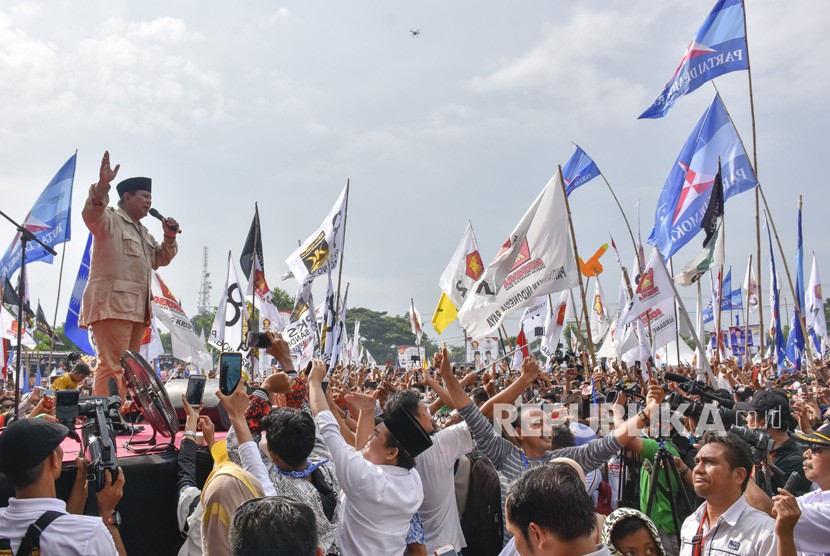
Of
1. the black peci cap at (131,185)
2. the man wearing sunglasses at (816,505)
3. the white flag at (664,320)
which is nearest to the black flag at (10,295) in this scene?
the black peci cap at (131,185)

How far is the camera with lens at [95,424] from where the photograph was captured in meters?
2.93

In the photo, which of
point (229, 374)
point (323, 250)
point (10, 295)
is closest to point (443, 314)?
point (323, 250)

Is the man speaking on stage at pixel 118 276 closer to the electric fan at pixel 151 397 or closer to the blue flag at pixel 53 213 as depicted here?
the electric fan at pixel 151 397

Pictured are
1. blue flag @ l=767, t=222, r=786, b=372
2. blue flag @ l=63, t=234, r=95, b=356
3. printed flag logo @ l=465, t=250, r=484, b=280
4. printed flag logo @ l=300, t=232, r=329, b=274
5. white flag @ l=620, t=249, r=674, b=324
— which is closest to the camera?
blue flag @ l=63, t=234, r=95, b=356

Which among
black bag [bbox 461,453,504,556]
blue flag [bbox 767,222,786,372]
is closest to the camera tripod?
black bag [bbox 461,453,504,556]

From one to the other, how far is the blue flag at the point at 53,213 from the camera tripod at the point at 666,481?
33.4 feet

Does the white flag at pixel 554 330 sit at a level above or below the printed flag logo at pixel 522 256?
below

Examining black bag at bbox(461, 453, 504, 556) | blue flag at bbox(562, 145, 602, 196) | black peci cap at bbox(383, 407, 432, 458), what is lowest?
black bag at bbox(461, 453, 504, 556)

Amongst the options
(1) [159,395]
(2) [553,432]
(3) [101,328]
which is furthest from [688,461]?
(3) [101,328]

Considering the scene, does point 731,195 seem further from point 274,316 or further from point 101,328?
point 274,316

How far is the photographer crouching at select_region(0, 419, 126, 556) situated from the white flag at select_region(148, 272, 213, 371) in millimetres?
8750

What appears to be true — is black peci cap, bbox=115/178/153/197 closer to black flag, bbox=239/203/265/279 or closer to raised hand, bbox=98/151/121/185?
raised hand, bbox=98/151/121/185

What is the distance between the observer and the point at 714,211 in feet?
34.8

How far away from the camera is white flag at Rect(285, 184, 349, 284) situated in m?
12.9
